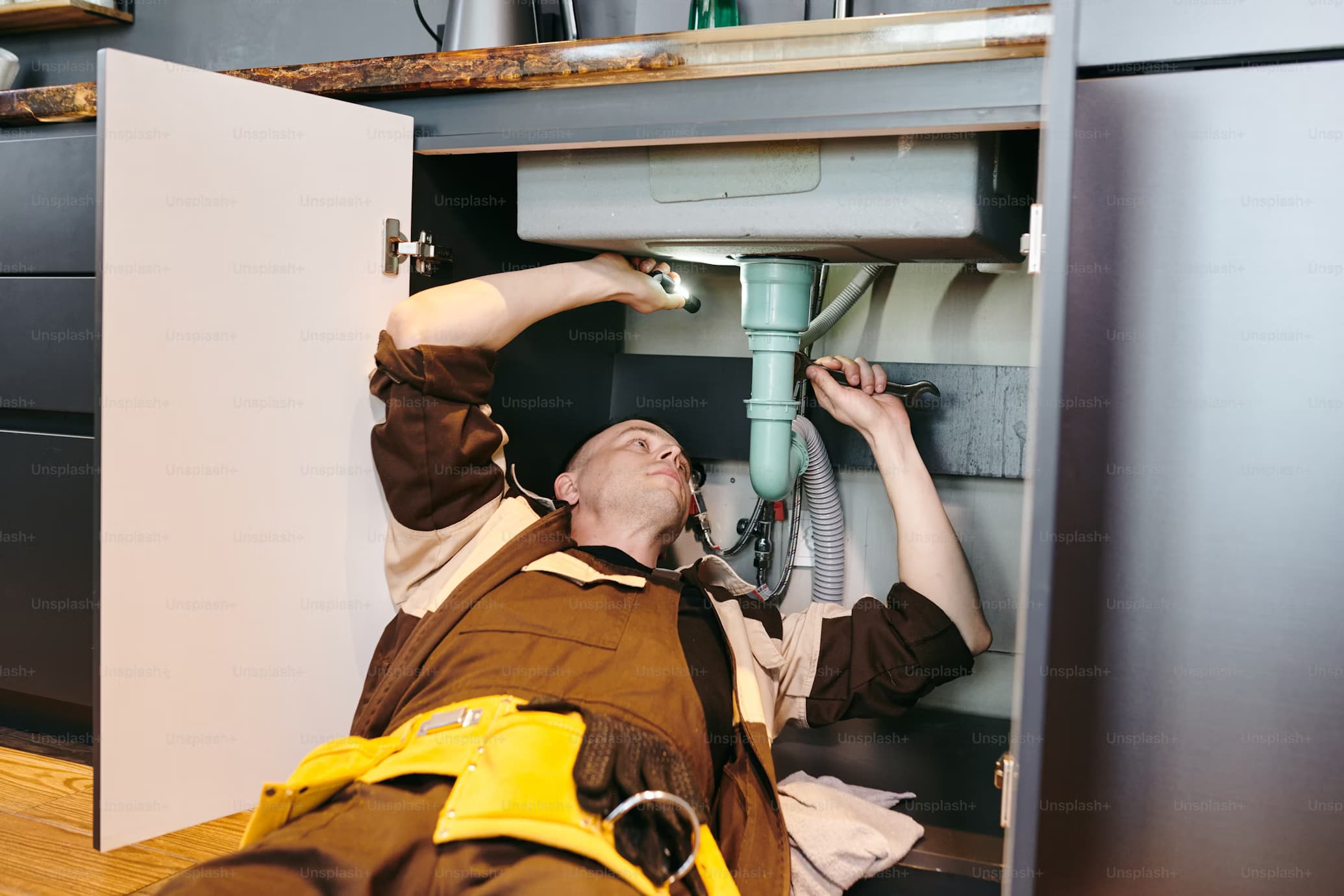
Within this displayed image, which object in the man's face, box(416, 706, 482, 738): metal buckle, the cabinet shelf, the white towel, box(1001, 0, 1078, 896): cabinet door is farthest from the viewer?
the cabinet shelf

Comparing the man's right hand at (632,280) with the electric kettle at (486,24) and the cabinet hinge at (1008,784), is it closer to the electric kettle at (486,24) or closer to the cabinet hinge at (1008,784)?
the electric kettle at (486,24)

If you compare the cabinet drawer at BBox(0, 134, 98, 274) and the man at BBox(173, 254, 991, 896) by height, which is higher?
the cabinet drawer at BBox(0, 134, 98, 274)

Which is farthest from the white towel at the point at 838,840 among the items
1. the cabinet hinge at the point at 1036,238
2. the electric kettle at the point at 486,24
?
the electric kettle at the point at 486,24

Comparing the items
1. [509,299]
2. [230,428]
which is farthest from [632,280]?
[230,428]

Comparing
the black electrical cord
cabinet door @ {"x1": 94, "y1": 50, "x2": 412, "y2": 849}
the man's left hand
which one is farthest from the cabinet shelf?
the man's left hand

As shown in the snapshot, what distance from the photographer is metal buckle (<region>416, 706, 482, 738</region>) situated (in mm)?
1030

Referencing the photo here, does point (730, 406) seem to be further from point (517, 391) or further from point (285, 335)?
point (285, 335)

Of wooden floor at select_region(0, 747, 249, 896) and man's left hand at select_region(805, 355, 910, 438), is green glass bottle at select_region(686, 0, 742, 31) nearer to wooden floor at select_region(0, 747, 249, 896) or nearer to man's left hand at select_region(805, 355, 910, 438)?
man's left hand at select_region(805, 355, 910, 438)

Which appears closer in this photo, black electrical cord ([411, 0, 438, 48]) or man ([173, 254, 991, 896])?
man ([173, 254, 991, 896])

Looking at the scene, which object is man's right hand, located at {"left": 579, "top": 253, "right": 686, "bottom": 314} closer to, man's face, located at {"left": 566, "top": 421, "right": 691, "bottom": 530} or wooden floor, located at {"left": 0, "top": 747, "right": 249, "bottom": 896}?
man's face, located at {"left": 566, "top": 421, "right": 691, "bottom": 530}

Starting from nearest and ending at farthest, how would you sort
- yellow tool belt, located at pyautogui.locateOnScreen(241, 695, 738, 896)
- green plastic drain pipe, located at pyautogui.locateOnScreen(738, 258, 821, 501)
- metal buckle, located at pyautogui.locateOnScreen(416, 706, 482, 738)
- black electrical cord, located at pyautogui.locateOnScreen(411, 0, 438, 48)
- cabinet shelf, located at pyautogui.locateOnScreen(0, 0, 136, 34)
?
yellow tool belt, located at pyautogui.locateOnScreen(241, 695, 738, 896) → metal buckle, located at pyautogui.locateOnScreen(416, 706, 482, 738) → green plastic drain pipe, located at pyautogui.locateOnScreen(738, 258, 821, 501) → black electrical cord, located at pyautogui.locateOnScreen(411, 0, 438, 48) → cabinet shelf, located at pyautogui.locateOnScreen(0, 0, 136, 34)

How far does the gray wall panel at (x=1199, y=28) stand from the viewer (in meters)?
0.83

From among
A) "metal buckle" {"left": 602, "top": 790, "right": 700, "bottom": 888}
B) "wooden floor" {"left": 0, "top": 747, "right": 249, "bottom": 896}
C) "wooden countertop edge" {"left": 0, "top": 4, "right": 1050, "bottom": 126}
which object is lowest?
"wooden floor" {"left": 0, "top": 747, "right": 249, "bottom": 896}

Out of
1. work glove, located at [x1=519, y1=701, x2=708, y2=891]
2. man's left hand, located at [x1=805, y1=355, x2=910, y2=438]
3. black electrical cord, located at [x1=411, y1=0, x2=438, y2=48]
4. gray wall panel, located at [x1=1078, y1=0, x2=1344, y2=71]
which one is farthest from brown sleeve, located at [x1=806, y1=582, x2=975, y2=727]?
black electrical cord, located at [x1=411, y1=0, x2=438, y2=48]
